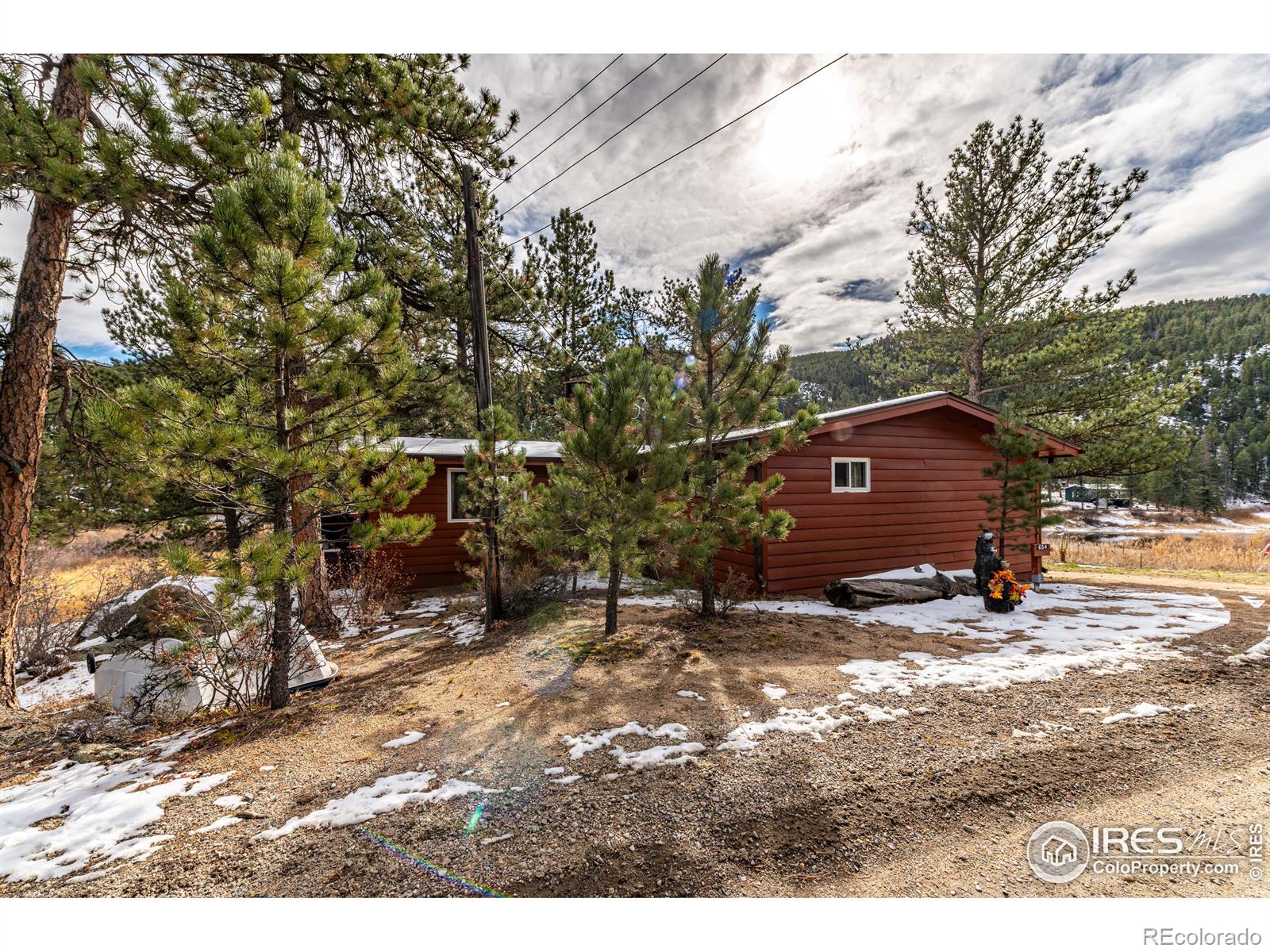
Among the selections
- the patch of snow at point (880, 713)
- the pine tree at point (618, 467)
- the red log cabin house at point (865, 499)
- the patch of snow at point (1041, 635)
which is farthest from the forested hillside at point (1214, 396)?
the patch of snow at point (880, 713)

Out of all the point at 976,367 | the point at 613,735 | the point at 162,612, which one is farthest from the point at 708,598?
the point at 976,367

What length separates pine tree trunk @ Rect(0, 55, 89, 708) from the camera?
3596mm

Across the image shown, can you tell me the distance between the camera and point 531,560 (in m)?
7.89

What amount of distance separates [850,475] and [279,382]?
7972mm

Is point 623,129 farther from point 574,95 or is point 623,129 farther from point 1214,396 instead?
point 1214,396

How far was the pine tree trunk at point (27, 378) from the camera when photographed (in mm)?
3596

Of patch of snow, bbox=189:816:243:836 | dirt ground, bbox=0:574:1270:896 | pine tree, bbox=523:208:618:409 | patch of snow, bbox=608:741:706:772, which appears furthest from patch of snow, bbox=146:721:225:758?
pine tree, bbox=523:208:618:409

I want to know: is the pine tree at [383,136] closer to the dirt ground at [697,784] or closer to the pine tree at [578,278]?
the dirt ground at [697,784]

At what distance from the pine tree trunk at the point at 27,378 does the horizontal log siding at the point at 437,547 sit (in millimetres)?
5039

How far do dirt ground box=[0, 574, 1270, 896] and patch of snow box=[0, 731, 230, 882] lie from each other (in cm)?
9

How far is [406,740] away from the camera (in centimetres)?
309
